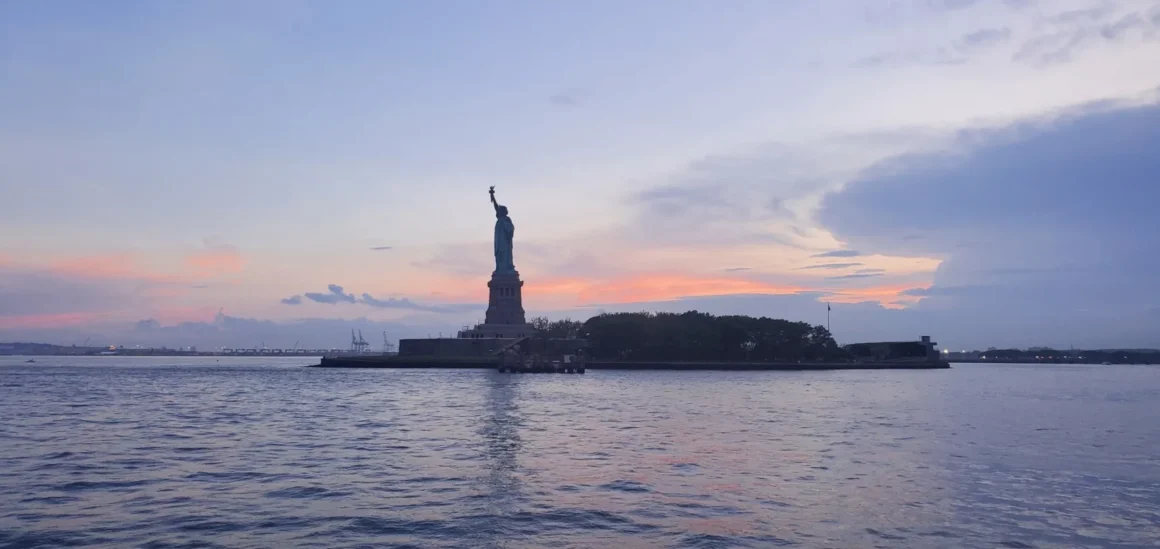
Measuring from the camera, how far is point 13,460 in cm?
2389

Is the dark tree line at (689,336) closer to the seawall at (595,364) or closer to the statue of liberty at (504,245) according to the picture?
the seawall at (595,364)

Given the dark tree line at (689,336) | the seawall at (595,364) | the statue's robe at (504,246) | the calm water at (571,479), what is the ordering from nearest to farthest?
the calm water at (571,479) < the seawall at (595,364) < the statue's robe at (504,246) < the dark tree line at (689,336)

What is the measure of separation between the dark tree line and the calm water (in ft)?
291

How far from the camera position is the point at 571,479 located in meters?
21.2

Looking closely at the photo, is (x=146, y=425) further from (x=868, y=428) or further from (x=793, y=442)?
(x=868, y=428)

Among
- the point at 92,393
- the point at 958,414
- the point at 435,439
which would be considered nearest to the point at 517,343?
the point at 92,393

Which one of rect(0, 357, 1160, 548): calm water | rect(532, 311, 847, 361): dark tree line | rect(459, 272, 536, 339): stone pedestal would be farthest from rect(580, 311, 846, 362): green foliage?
rect(0, 357, 1160, 548): calm water

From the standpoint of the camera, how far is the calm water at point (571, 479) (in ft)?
50.7

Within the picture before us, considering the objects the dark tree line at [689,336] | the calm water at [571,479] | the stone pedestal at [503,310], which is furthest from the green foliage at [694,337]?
the calm water at [571,479]

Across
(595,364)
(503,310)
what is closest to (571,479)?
(503,310)

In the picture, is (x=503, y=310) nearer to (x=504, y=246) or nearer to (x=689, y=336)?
(x=504, y=246)

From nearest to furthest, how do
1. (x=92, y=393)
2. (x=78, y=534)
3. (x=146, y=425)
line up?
(x=78, y=534)
(x=146, y=425)
(x=92, y=393)

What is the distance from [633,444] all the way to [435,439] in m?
6.61

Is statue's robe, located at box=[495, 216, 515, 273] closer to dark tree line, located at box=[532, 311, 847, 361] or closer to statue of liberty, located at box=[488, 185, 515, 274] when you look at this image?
statue of liberty, located at box=[488, 185, 515, 274]
